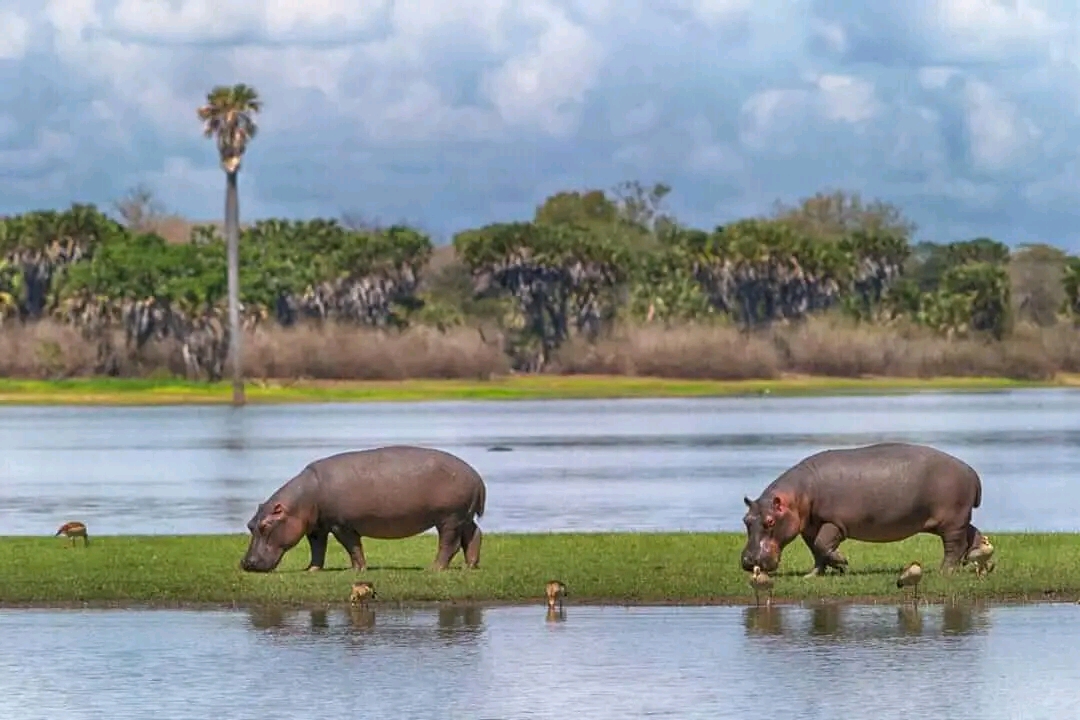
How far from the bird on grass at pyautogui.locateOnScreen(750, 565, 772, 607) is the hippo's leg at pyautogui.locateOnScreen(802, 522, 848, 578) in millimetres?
1029

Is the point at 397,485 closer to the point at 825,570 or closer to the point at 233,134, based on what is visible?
the point at 825,570

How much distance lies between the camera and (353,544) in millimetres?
23000

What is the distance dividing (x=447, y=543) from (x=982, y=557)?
496 centimetres

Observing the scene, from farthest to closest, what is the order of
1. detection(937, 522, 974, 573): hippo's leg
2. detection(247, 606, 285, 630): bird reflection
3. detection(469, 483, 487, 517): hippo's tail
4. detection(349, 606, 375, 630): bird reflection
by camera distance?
detection(469, 483, 487, 517): hippo's tail < detection(937, 522, 974, 573): hippo's leg < detection(247, 606, 285, 630): bird reflection < detection(349, 606, 375, 630): bird reflection

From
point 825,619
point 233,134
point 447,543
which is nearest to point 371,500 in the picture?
point 447,543

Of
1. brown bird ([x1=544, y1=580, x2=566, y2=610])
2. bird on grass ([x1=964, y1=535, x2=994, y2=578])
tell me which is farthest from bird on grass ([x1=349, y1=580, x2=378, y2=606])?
bird on grass ([x1=964, y1=535, x2=994, y2=578])

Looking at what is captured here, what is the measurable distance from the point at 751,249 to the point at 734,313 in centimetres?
452

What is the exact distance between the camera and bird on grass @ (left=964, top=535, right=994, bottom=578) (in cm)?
2164

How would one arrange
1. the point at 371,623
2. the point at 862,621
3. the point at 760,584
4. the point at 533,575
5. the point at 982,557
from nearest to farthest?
1. the point at 862,621
2. the point at 371,623
3. the point at 760,584
4. the point at 982,557
5. the point at 533,575

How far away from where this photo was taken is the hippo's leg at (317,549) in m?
23.1

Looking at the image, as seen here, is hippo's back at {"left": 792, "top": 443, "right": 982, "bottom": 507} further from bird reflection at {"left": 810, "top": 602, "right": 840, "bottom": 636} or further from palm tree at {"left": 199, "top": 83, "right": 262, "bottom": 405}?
palm tree at {"left": 199, "top": 83, "right": 262, "bottom": 405}

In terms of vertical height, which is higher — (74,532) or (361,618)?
(74,532)

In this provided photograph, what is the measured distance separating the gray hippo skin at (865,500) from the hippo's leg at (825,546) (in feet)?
0.17

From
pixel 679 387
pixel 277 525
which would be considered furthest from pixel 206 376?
pixel 277 525
